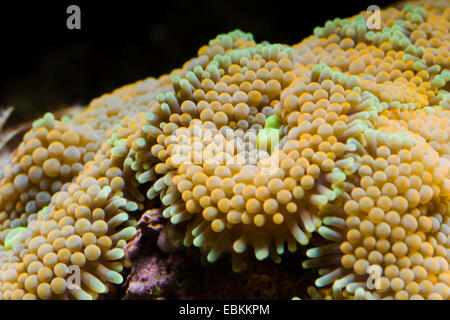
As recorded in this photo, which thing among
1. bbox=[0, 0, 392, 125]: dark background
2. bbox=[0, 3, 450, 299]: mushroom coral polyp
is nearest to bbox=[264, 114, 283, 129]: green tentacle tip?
bbox=[0, 3, 450, 299]: mushroom coral polyp

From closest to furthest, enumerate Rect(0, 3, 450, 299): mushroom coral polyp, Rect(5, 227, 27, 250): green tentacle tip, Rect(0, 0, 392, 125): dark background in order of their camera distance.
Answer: Rect(0, 3, 450, 299): mushroom coral polyp < Rect(5, 227, 27, 250): green tentacle tip < Rect(0, 0, 392, 125): dark background

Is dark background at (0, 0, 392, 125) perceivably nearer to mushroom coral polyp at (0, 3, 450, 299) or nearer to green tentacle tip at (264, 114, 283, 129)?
mushroom coral polyp at (0, 3, 450, 299)

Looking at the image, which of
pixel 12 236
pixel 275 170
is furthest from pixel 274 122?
pixel 12 236

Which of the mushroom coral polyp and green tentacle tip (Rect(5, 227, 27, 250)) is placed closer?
the mushroom coral polyp

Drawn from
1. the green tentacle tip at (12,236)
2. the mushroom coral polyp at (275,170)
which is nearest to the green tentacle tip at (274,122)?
the mushroom coral polyp at (275,170)

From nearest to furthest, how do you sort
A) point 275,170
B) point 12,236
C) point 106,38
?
point 275,170, point 12,236, point 106,38

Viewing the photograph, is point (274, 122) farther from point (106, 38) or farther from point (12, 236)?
point (106, 38)

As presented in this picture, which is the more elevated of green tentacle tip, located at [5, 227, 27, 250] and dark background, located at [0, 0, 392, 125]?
dark background, located at [0, 0, 392, 125]
